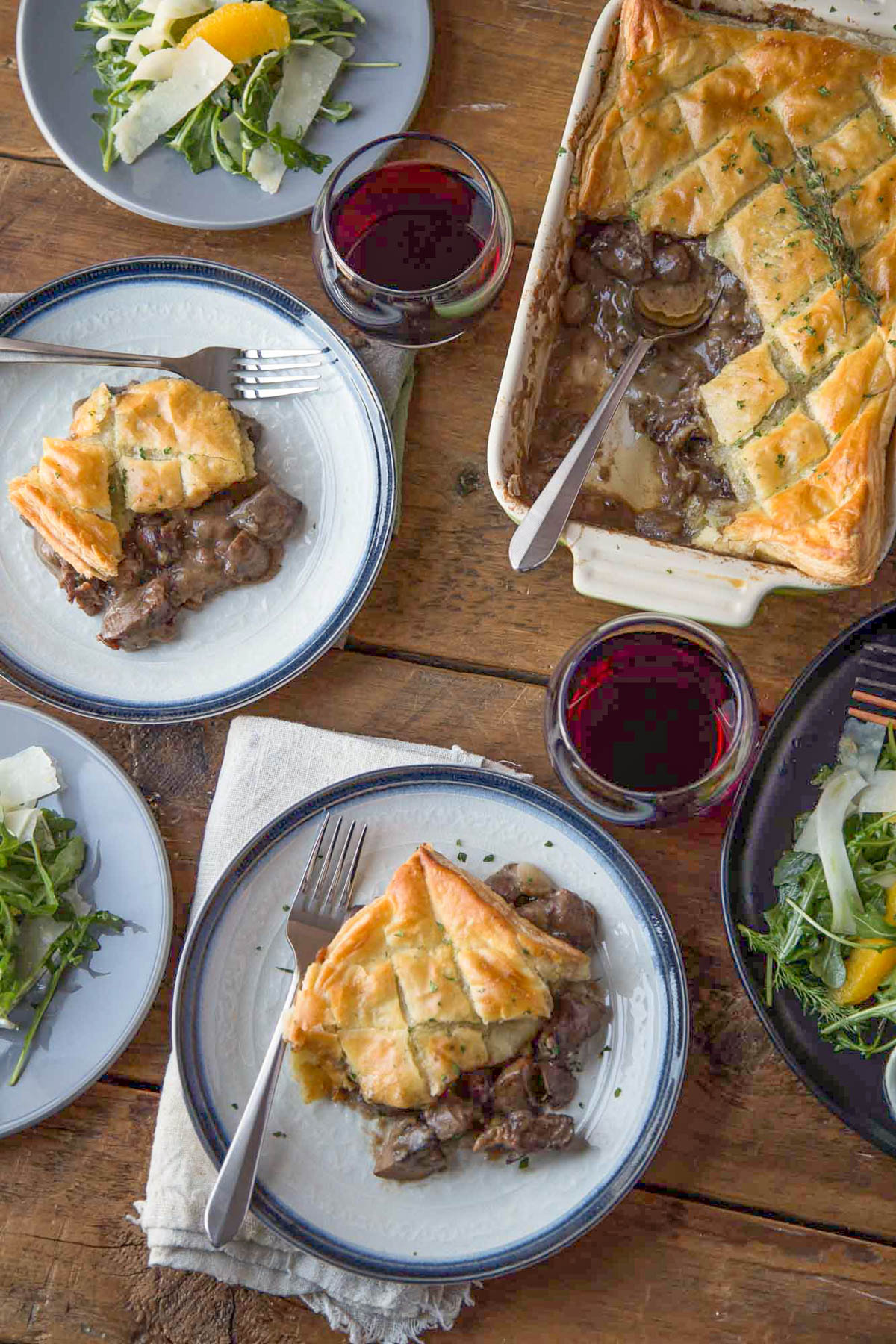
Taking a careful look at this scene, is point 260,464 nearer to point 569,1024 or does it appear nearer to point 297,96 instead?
point 297,96

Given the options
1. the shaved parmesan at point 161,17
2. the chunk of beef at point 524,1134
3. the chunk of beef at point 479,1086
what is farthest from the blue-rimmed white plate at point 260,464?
the chunk of beef at point 524,1134

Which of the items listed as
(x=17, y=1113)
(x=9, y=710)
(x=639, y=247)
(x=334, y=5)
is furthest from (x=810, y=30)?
(x=17, y=1113)

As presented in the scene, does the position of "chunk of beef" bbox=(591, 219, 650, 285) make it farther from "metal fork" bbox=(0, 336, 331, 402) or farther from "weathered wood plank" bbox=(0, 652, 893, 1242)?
"weathered wood plank" bbox=(0, 652, 893, 1242)

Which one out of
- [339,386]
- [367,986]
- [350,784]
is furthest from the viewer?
[339,386]

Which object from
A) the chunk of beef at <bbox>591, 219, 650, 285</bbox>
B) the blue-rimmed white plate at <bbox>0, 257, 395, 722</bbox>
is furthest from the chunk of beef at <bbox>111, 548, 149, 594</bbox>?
the chunk of beef at <bbox>591, 219, 650, 285</bbox>

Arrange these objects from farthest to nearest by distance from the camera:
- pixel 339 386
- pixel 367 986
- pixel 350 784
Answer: pixel 339 386
pixel 350 784
pixel 367 986

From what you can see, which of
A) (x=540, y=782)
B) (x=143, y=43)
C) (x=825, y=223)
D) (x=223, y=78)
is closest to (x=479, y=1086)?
(x=540, y=782)

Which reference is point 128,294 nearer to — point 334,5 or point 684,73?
point 334,5
